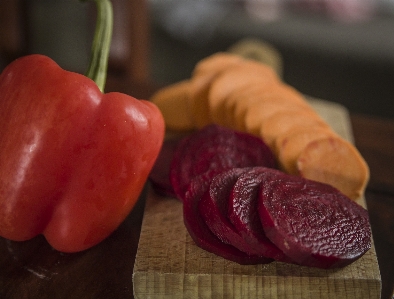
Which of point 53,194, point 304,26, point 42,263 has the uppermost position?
point 53,194

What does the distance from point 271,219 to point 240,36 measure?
2.09 meters

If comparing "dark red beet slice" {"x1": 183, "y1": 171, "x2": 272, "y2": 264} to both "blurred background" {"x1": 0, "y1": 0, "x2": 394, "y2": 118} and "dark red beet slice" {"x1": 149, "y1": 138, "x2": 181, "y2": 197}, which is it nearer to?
"dark red beet slice" {"x1": 149, "y1": 138, "x2": 181, "y2": 197}

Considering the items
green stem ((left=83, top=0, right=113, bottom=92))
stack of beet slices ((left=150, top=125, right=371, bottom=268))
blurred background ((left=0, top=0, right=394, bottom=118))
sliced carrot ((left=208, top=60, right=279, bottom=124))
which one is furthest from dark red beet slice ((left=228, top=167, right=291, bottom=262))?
blurred background ((left=0, top=0, right=394, bottom=118))

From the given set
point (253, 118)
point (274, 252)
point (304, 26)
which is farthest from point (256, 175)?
point (304, 26)

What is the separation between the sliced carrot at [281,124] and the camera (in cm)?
121

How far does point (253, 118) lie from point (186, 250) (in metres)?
0.48

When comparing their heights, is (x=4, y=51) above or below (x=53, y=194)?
below

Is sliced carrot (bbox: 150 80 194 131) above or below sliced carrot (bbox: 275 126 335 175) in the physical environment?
below

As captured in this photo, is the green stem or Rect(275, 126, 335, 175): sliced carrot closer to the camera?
the green stem

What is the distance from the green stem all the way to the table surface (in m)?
0.34

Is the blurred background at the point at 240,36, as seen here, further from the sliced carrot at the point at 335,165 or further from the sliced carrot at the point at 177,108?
the sliced carrot at the point at 335,165

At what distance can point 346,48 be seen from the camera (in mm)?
2586

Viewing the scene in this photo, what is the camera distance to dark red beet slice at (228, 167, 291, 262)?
836 mm

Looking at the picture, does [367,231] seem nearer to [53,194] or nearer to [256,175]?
[256,175]
